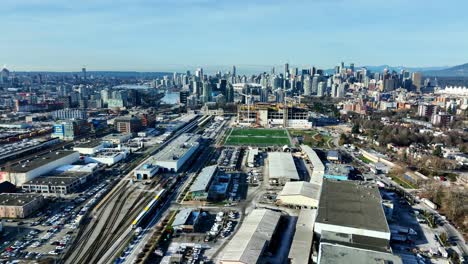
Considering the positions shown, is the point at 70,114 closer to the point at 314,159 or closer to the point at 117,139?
the point at 117,139

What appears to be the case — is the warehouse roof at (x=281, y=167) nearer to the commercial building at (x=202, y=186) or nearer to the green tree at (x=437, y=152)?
the commercial building at (x=202, y=186)

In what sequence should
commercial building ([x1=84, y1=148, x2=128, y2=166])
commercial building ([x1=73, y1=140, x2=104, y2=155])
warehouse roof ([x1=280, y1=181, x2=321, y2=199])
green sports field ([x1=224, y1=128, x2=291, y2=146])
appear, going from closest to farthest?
warehouse roof ([x1=280, y1=181, x2=321, y2=199])
commercial building ([x1=84, y1=148, x2=128, y2=166])
commercial building ([x1=73, y1=140, x2=104, y2=155])
green sports field ([x1=224, y1=128, x2=291, y2=146])

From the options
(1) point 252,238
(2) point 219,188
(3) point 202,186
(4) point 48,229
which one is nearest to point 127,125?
(2) point 219,188

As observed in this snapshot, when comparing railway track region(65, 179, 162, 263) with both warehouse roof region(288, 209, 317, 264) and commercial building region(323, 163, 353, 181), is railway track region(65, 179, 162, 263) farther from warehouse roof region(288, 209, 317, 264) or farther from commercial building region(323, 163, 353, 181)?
commercial building region(323, 163, 353, 181)

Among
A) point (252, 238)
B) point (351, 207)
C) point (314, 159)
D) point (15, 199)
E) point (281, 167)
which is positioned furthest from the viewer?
point (314, 159)

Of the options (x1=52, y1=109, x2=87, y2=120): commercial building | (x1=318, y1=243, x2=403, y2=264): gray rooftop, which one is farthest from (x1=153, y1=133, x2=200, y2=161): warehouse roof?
(x1=52, y1=109, x2=87, y2=120): commercial building

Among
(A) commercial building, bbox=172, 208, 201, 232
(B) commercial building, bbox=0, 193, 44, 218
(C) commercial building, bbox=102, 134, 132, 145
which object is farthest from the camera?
(C) commercial building, bbox=102, 134, 132, 145

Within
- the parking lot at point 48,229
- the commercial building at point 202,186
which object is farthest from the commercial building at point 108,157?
the commercial building at point 202,186
